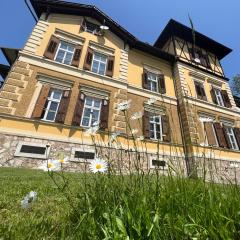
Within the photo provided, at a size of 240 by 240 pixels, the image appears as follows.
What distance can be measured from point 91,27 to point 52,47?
3.85 m

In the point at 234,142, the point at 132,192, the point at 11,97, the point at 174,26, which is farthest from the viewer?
the point at 174,26

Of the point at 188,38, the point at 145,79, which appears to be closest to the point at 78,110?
the point at 145,79

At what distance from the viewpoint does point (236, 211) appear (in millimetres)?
1499

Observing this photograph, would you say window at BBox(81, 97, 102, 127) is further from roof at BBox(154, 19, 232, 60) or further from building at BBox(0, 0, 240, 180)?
roof at BBox(154, 19, 232, 60)

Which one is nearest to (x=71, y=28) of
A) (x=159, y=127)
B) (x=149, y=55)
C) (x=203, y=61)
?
(x=149, y=55)

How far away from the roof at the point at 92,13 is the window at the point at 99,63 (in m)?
2.56

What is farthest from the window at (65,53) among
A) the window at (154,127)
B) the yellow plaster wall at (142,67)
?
the window at (154,127)

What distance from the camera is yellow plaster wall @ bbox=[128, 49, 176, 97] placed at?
13.3m

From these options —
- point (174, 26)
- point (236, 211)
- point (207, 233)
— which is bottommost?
point (207, 233)

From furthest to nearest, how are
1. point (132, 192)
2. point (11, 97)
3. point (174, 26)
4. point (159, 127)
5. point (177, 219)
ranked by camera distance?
point (174, 26) < point (159, 127) < point (11, 97) < point (132, 192) < point (177, 219)

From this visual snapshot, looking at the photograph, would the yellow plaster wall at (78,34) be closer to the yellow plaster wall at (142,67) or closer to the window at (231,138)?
the yellow plaster wall at (142,67)

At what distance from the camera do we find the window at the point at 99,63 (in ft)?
39.9

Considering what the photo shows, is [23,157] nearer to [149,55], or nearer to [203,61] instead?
[149,55]

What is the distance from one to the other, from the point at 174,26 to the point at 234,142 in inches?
426
